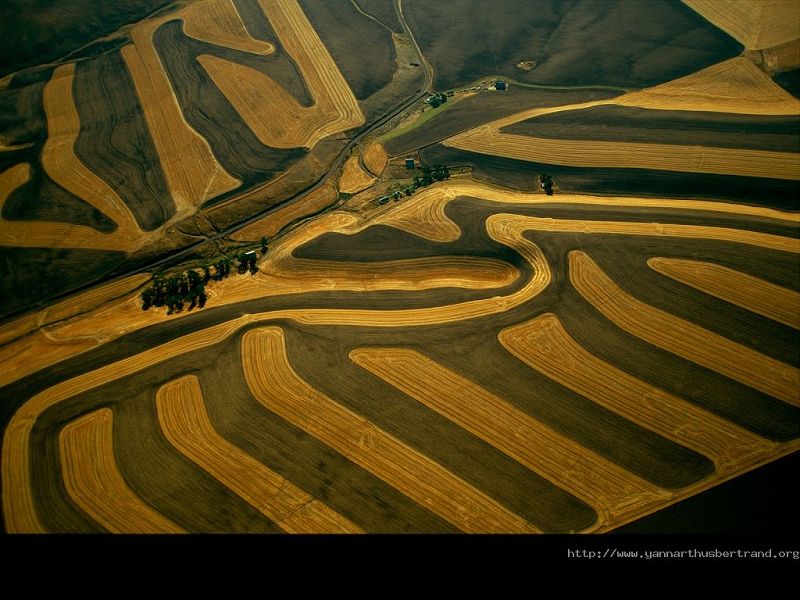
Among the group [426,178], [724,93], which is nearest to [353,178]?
[426,178]

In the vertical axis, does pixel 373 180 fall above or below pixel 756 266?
above

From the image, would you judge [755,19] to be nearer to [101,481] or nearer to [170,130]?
[170,130]

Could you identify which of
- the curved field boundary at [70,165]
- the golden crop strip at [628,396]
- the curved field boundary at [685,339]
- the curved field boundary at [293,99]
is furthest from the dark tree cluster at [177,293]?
the curved field boundary at [685,339]

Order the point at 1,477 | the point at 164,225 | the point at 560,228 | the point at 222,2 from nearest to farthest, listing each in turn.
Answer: the point at 1,477
the point at 560,228
the point at 164,225
the point at 222,2

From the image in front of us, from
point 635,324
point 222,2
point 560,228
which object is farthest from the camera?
point 222,2

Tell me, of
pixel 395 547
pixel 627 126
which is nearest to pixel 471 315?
pixel 395 547

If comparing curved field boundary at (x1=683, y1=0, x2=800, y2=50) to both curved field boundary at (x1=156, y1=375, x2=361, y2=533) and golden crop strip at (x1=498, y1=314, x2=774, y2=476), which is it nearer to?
golden crop strip at (x1=498, y1=314, x2=774, y2=476)

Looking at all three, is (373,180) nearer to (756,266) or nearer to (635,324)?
(635,324)
